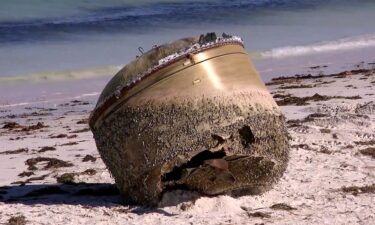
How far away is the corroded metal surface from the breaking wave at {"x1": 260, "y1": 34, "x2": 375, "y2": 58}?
11461 mm

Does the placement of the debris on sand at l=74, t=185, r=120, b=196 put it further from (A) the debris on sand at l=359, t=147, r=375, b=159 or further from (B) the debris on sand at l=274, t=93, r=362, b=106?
(B) the debris on sand at l=274, t=93, r=362, b=106

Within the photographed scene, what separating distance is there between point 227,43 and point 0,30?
19.9 m

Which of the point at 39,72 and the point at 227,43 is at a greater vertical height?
the point at 39,72

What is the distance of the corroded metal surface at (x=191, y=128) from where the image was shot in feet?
15.5

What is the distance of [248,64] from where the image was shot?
5121 mm

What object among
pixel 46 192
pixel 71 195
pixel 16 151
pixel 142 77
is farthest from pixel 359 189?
pixel 16 151

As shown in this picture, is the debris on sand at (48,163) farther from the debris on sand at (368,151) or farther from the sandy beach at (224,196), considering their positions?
the debris on sand at (368,151)

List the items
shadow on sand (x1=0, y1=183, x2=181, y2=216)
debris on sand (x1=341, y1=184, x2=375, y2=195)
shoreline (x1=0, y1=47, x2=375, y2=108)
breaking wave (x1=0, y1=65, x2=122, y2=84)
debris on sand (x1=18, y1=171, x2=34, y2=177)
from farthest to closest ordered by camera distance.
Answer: breaking wave (x1=0, y1=65, x2=122, y2=84)
shoreline (x1=0, y1=47, x2=375, y2=108)
debris on sand (x1=18, y1=171, x2=34, y2=177)
debris on sand (x1=341, y1=184, x2=375, y2=195)
shadow on sand (x1=0, y1=183, x2=181, y2=216)

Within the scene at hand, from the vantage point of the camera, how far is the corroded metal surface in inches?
187

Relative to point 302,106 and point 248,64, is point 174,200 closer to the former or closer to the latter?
point 248,64

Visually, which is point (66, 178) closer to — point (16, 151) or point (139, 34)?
point (16, 151)

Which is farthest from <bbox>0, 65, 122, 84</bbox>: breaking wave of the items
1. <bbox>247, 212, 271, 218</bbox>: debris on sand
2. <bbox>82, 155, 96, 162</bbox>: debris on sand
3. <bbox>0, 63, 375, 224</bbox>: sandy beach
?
<bbox>247, 212, 271, 218</bbox>: debris on sand

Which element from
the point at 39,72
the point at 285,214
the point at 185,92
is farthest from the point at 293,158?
the point at 39,72

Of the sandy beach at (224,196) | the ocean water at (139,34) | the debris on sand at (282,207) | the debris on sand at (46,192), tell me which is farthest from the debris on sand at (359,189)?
the ocean water at (139,34)
